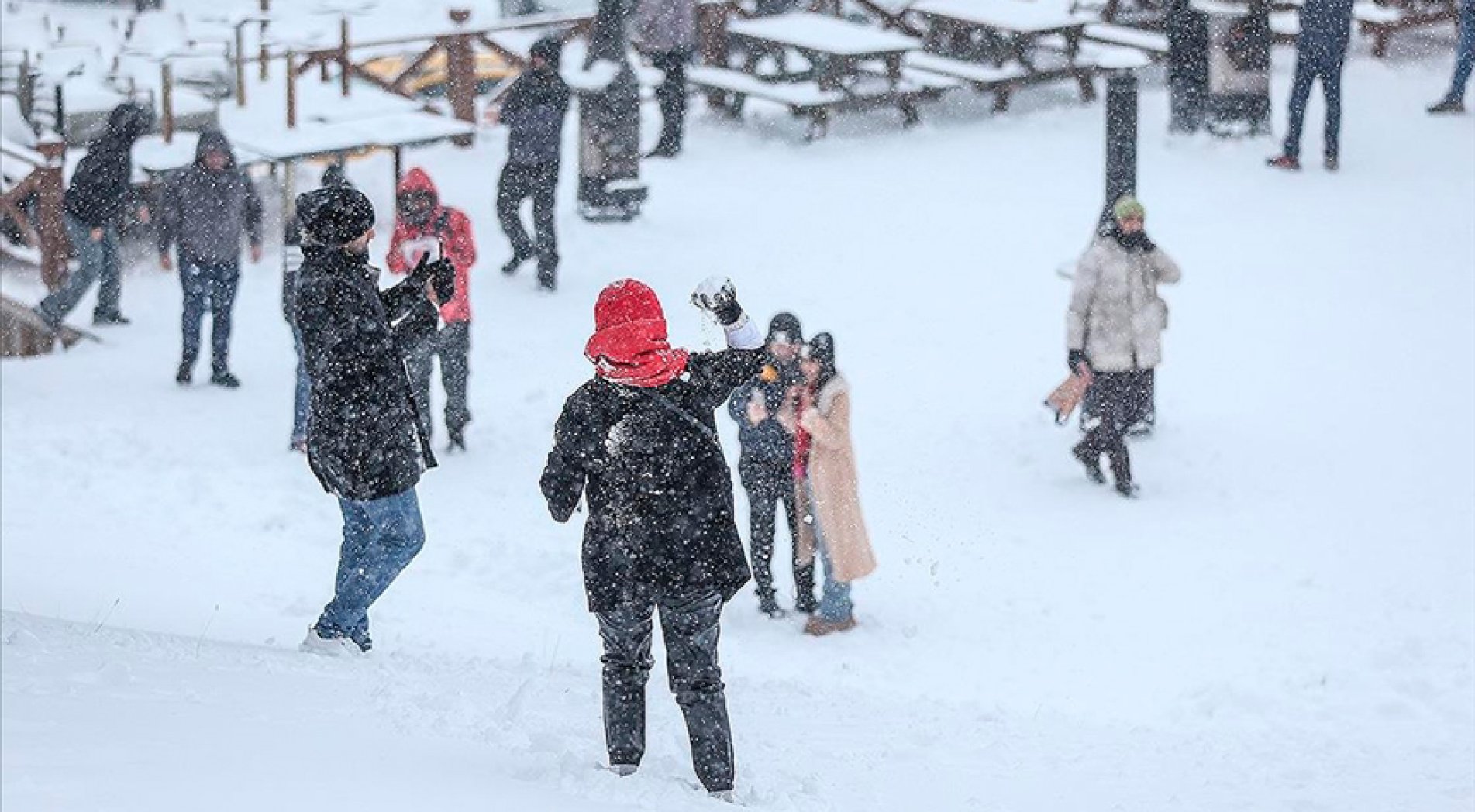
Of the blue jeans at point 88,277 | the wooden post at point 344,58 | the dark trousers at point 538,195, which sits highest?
the wooden post at point 344,58

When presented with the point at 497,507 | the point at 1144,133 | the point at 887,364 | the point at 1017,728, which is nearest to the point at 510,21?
the point at 1144,133

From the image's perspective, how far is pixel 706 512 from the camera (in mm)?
5691

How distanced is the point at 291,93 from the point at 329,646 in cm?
896

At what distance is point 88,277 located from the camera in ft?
43.5

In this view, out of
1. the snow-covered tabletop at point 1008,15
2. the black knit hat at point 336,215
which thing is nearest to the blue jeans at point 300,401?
the black knit hat at point 336,215

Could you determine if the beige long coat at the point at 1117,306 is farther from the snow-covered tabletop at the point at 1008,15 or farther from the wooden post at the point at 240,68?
the wooden post at the point at 240,68

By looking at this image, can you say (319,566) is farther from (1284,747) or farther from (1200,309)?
(1200,309)

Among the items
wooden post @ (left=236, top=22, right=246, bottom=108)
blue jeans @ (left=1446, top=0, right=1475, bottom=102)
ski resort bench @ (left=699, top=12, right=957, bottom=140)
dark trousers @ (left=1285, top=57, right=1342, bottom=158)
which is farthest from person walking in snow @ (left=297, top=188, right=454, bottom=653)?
blue jeans @ (left=1446, top=0, right=1475, bottom=102)

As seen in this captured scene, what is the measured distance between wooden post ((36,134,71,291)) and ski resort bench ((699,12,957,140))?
562 centimetres

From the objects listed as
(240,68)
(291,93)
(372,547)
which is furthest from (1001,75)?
(372,547)

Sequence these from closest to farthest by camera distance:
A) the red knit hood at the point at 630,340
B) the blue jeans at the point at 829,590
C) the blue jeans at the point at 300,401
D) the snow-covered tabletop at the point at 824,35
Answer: the red knit hood at the point at 630,340
the blue jeans at the point at 829,590
the blue jeans at the point at 300,401
the snow-covered tabletop at the point at 824,35

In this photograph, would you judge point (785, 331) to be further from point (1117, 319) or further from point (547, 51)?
point (547, 51)

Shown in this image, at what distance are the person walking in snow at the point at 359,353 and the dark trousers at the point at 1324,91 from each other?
10.0 metres

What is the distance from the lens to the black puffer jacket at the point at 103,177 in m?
13.2
